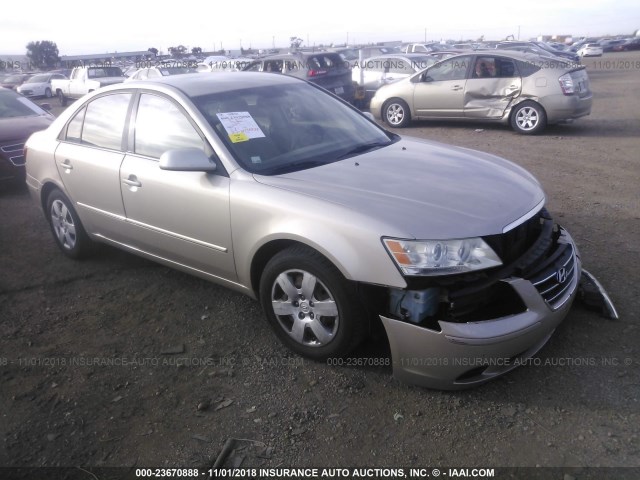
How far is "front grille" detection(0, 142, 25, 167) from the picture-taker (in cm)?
768

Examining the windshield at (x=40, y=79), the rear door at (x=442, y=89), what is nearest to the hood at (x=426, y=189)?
the rear door at (x=442, y=89)

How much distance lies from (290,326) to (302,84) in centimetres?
222

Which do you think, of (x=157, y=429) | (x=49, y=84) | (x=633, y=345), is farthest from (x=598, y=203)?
(x=49, y=84)

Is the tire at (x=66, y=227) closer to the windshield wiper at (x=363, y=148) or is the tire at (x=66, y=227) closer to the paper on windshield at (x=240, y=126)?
the paper on windshield at (x=240, y=126)

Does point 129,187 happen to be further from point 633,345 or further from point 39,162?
point 633,345

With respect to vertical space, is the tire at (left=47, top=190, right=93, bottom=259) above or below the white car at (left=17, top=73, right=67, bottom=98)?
above

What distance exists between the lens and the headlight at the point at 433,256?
9.05 feet

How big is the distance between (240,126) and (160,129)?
659 millimetres

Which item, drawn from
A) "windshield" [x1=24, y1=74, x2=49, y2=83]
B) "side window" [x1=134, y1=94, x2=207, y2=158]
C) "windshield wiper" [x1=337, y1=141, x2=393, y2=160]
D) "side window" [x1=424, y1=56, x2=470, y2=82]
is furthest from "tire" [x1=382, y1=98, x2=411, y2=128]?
"windshield" [x1=24, y1=74, x2=49, y2=83]

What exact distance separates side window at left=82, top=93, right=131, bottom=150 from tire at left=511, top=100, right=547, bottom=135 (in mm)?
8042

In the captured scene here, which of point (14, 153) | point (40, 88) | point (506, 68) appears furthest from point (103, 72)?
point (506, 68)

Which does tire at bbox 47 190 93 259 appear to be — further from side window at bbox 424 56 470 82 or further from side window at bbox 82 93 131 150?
side window at bbox 424 56 470 82

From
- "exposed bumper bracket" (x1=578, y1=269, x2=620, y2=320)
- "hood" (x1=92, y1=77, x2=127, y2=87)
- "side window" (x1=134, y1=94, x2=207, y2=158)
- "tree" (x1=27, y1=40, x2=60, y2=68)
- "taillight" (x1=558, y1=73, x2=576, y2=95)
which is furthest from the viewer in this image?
"tree" (x1=27, y1=40, x2=60, y2=68)

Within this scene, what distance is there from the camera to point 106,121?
445cm
